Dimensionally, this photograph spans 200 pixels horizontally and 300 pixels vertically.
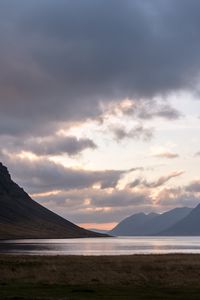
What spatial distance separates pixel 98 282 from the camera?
4678cm

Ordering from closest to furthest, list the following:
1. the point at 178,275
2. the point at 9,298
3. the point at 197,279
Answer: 1. the point at 9,298
2. the point at 197,279
3. the point at 178,275

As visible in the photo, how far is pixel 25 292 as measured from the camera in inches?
1478

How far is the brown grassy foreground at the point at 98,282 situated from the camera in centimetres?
3638

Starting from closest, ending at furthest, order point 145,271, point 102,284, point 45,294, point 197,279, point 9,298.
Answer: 1. point 9,298
2. point 45,294
3. point 102,284
4. point 197,279
5. point 145,271

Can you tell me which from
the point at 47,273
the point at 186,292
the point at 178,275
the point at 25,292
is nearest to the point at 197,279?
the point at 178,275

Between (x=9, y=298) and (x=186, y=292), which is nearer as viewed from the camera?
(x=9, y=298)

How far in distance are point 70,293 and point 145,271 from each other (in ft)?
74.2

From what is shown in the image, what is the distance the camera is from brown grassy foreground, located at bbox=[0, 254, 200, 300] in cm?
3638

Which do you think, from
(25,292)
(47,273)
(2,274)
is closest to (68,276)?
(47,273)

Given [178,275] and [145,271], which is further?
[145,271]

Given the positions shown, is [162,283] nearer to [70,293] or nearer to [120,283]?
[120,283]

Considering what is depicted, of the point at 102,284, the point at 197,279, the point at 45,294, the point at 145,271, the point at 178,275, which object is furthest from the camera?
the point at 145,271

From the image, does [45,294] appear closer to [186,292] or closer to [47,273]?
[186,292]

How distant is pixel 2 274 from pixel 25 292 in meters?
16.7
